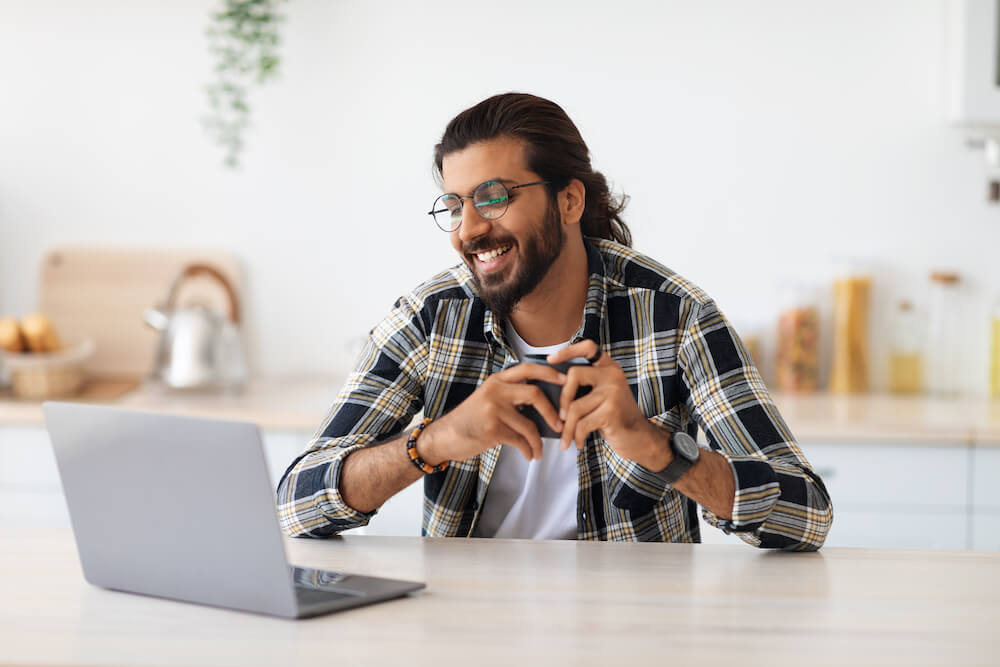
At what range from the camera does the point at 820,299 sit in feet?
9.78

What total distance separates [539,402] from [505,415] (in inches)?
2.0

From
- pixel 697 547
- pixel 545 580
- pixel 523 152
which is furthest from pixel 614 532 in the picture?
pixel 523 152

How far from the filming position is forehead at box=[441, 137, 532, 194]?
167 centimetres

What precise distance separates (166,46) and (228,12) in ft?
0.86

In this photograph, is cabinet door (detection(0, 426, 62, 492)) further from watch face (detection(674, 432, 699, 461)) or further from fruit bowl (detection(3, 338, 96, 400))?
watch face (detection(674, 432, 699, 461))

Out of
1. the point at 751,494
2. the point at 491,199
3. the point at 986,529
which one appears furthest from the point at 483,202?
the point at 986,529

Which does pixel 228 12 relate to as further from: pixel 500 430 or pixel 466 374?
pixel 500 430

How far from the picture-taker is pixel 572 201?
1794 mm

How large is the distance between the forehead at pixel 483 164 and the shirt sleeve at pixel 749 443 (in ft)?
1.19

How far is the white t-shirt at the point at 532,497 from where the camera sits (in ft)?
5.48

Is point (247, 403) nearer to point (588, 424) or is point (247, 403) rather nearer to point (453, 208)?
point (453, 208)

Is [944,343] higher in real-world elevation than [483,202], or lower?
lower

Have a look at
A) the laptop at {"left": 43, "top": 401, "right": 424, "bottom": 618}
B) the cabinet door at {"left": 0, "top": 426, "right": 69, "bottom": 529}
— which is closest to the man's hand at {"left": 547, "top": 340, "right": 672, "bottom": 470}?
the laptop at {"left": 43, "top": 401, "right": 424, "bottom": 618}

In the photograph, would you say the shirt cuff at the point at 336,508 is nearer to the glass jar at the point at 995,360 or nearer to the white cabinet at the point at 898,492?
the white cabinet at the point at 898,492
